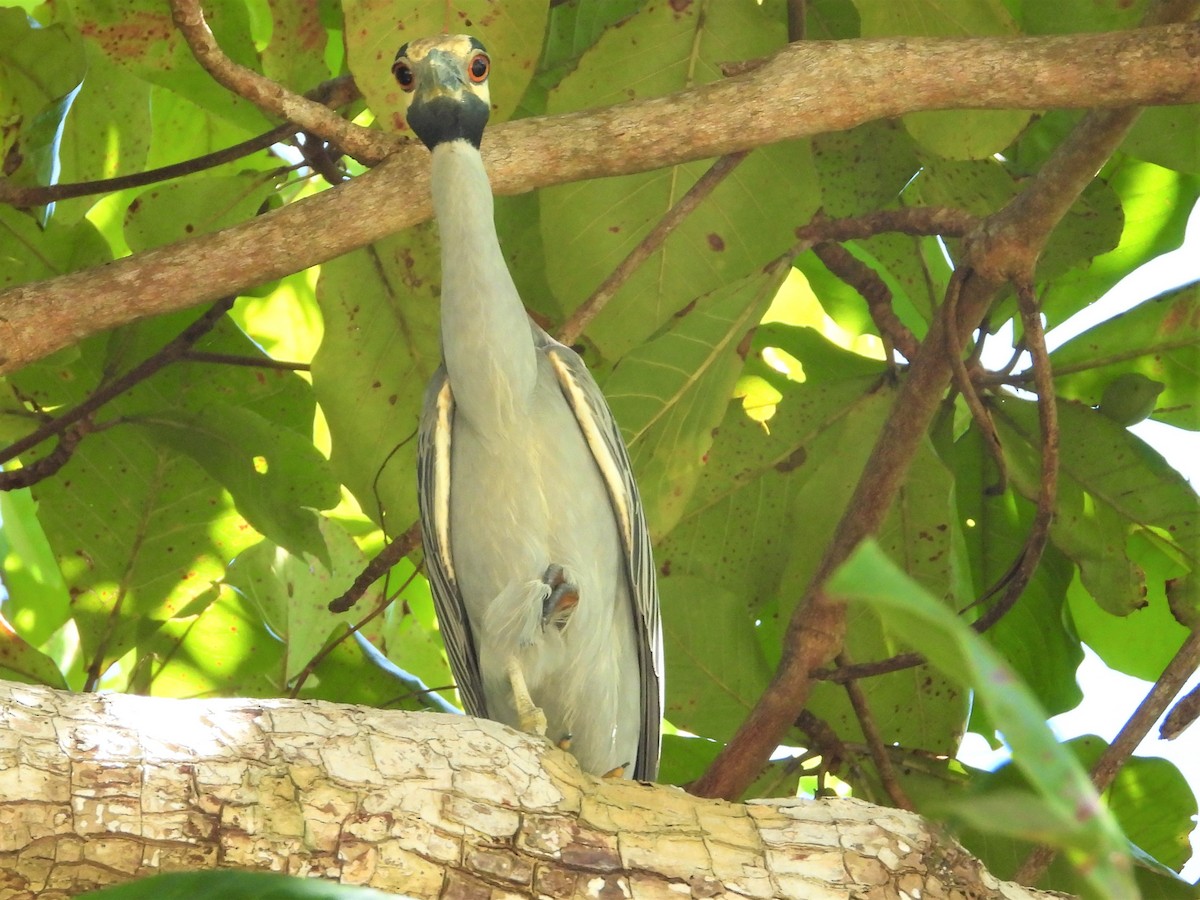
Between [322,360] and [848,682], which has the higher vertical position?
[322,360]

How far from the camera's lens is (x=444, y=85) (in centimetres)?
247

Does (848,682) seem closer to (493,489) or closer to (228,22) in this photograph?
(493,489)

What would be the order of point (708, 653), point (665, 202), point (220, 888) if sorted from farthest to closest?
point (708, 653)
point (665, 202)
point (220, 888)

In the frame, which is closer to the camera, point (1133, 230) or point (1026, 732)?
point (1026, 732)

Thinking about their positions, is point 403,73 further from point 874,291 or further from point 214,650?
point 214,650

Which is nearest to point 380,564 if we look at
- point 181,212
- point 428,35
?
point 181,212

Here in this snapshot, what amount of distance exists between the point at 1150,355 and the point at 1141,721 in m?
1.15

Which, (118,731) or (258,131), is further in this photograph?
(258,131)

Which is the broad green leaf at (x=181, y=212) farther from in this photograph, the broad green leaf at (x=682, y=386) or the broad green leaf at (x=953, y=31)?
the broad green leaf at (x=953, y=31)

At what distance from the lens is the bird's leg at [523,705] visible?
8.66 feet

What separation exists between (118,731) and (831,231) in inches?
83.4

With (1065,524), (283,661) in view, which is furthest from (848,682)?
(283,661)

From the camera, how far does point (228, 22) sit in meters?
3.26

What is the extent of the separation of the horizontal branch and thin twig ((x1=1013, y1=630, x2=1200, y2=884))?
112cm
